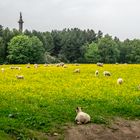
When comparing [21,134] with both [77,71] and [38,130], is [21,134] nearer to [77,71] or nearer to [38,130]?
[38,130]

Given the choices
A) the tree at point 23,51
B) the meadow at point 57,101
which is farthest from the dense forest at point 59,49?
the meadow at point 57,101

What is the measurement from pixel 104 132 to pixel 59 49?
534 ft

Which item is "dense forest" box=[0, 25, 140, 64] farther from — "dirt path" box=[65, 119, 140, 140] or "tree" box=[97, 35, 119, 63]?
"dirt path" box=[65, 119, 140, 140]

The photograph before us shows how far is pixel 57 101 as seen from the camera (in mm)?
27453

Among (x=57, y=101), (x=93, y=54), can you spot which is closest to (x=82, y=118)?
(x=57, y=101)

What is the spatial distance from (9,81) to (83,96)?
29.0ft

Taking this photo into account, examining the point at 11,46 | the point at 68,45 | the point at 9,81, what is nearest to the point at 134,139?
the point at 9,81

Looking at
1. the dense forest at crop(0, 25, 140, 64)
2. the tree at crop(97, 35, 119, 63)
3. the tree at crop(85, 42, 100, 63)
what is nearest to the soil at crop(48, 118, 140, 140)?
the dense forest at crop(0, 25, 140, 64)

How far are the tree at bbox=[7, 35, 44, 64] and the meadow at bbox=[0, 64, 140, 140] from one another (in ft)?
301

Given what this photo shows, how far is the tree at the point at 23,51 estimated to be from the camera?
13050cm

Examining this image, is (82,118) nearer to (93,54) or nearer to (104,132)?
(104,132)

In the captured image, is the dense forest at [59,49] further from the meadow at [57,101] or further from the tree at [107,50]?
the meadow at [57,101]

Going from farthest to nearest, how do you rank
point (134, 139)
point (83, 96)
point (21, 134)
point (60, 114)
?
point (83, 96)
point (60, 114)
point (134, 139)
point (21, 134)

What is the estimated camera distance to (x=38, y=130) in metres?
22.2
